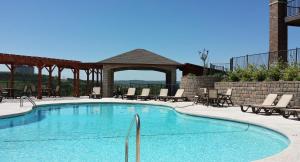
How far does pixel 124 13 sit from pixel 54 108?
10022 millimetres

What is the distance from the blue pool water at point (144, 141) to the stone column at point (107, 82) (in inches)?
533

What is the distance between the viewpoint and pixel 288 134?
8102 millimetres

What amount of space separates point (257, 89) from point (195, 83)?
602 cm

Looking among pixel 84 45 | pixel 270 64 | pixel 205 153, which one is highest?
pixel 84 45

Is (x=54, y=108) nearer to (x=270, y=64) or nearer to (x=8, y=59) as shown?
(x=8, y=59)

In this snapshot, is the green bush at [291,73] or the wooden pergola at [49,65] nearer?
the green bush at [291,73]

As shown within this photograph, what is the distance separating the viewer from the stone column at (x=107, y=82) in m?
26.6

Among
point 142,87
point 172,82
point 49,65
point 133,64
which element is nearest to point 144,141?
point 133,64

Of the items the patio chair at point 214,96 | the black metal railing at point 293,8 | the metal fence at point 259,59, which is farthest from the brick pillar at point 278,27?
the patio chair at point 214,96

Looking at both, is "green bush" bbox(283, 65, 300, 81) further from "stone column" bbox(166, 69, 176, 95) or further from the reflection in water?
"stone column" bbox(166, 69, 176, 95)

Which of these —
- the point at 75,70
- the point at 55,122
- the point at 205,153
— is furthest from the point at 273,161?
the point at 75,70

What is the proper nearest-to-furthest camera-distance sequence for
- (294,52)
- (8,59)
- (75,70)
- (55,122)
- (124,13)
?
(55,122) < (294,52) < (8,59) < (124,13) < (75,70)

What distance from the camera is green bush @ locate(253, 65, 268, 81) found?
17.2 meters

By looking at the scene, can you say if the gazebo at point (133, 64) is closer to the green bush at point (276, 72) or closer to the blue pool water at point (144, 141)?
the green bush at point (276, 72)
